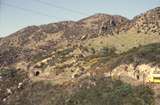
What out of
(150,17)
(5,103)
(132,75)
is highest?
(150,17)

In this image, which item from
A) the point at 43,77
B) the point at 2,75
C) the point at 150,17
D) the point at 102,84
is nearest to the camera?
the point at 102,84

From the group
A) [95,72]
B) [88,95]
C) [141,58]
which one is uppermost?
[141,58]

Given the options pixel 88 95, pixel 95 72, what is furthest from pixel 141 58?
pixel 88 95

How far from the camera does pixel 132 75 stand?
7500cm

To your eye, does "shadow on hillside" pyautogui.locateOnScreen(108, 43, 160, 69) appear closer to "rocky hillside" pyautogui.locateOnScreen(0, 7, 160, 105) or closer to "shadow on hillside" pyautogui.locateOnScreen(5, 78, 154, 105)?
"rocky hillside" pyautogui.locateOnScreen(0, 7, 160, 105)

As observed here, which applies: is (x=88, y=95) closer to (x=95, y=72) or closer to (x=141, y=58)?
(x=95, y=72)

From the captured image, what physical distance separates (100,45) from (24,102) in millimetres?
44788

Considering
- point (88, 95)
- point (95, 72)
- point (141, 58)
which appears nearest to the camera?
point (88, 95)

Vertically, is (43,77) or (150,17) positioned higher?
(150,17)

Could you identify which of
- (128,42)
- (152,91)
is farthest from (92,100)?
(128,42)

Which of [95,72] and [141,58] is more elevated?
[141,58]

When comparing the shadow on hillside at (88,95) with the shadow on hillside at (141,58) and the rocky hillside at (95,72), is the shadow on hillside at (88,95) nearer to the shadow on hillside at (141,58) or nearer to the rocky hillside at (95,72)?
the rocky hillside at (95,72)

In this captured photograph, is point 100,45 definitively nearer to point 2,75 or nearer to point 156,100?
point 2,75

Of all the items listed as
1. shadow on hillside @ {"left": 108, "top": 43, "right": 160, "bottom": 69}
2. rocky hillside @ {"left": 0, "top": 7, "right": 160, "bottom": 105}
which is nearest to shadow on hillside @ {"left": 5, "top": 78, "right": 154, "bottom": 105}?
rocky hillside @ {"left": 0, "top": 7, "right": 160, "bottom": 105}
